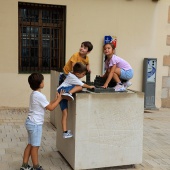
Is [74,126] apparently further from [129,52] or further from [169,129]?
[129,52]

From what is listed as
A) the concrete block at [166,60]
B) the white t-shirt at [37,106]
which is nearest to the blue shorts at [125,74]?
the white t-shirt at [37,106]

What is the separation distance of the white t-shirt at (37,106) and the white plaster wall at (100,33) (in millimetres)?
4807

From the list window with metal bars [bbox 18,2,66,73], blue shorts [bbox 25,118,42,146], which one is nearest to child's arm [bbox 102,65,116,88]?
blue shorts [bbox 25,118,42,146]

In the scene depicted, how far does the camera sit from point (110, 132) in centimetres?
409

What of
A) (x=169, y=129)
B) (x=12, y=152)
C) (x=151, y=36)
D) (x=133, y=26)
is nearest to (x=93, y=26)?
(x=133, y=26)

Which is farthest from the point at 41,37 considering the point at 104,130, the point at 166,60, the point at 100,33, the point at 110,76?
the point at 104,130

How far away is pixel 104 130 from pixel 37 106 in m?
0.98

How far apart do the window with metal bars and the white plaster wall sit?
0.27 meters

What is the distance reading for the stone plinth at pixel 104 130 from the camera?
394cm

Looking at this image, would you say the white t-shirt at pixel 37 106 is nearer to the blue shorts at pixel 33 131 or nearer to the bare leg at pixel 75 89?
the blue shorts at pixel 33 131

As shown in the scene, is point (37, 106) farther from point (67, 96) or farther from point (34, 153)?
point (34, 153)

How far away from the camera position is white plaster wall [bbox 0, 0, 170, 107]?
829cm

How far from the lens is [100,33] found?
902 cm

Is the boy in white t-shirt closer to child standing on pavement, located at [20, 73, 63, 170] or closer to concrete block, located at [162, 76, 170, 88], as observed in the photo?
child standing on pavement, located at [20, 73, 63, 170]
